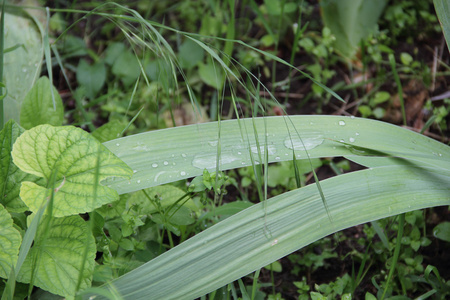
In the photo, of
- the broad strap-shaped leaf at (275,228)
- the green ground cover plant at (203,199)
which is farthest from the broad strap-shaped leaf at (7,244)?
the broad strap-shaped leaf at (275,228)

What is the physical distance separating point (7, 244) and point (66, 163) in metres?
0.20

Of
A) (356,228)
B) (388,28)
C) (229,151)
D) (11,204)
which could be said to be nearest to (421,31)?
(388,28)

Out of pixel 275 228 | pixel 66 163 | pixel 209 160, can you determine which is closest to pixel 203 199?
pixel 209 160

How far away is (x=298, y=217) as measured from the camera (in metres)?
0.90

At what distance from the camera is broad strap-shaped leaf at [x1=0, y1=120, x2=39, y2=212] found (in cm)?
95

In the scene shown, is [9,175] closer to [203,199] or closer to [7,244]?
[7,244]

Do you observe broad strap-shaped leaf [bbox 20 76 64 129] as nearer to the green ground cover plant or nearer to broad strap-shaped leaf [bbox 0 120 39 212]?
the green ground cover plant

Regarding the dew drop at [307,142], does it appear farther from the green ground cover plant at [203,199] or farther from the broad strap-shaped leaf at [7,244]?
the broad strap-shaped leaf at [7,244]

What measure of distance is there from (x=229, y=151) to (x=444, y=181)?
0.54 m

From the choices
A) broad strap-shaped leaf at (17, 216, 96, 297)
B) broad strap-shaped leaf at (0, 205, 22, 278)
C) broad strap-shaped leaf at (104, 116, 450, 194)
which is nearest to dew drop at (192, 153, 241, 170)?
broad strap-shaped leaf at (104, 116, 450, 194)

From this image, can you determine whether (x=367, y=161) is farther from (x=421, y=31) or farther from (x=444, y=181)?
(x=421, y=31)

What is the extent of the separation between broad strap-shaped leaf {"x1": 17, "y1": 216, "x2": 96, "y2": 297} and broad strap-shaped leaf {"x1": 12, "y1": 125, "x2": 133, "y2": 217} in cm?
7

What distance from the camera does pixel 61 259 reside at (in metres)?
0.88

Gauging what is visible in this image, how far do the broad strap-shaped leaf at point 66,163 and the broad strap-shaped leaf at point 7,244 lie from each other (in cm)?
7
